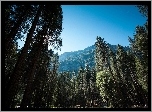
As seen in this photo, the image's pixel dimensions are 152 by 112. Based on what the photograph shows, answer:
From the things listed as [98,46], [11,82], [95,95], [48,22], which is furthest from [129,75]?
[11,82]

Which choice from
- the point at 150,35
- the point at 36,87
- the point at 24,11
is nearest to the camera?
the point at 150,35

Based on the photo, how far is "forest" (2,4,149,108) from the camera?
12.3m

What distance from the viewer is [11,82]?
1017 centimetres

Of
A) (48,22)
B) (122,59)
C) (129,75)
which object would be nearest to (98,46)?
(122,59)

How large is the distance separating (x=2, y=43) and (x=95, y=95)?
2770 inches

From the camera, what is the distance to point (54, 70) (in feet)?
153

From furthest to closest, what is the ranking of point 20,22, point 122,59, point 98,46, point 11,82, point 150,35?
point 122,59 → point 98,46 → point 20,22 → point 11,82 → point 150,35

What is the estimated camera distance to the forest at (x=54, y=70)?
12275 millimetres

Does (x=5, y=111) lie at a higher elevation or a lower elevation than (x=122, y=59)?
lower

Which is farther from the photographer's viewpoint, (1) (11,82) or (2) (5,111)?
(1) (11,82)

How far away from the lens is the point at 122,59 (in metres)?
50.2

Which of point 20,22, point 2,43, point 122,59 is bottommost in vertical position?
point 2,43
